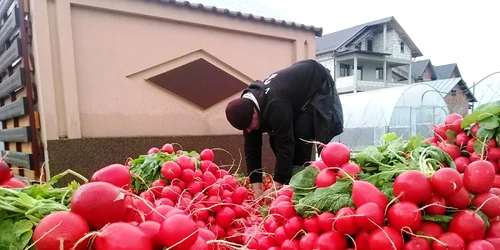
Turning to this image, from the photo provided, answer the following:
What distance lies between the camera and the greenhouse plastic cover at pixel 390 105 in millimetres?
12336

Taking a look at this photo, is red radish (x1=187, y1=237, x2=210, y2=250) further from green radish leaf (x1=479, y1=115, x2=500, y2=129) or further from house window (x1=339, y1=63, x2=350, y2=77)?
house window (x1=339, y1=63, x2=350, y2=77)

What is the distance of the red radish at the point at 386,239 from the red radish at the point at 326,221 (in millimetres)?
151

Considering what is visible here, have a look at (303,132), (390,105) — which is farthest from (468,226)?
(390,105)

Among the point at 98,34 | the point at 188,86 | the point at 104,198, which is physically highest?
the point at 98,34

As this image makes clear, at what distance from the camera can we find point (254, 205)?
2377mm

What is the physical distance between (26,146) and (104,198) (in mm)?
3596

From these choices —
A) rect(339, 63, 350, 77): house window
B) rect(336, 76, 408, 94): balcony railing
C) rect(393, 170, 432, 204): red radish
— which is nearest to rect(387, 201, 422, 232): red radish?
rect(393, 170, 432, 204): red radish

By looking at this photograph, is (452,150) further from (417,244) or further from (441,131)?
(417,244)

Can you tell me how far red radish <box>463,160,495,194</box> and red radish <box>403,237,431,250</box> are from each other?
11.8 inches

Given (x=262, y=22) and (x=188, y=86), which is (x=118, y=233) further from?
(x=262, y=22)

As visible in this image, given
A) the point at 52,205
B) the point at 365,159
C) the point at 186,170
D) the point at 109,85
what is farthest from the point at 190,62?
the point at 52,205

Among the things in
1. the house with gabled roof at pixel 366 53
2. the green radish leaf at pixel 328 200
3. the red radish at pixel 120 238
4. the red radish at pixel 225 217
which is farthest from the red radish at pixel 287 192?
the house with gabled roof at pixel 366 53

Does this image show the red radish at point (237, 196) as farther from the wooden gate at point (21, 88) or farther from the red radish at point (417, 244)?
the wooden gate at point (21, 88)

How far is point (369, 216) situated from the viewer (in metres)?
1.18
